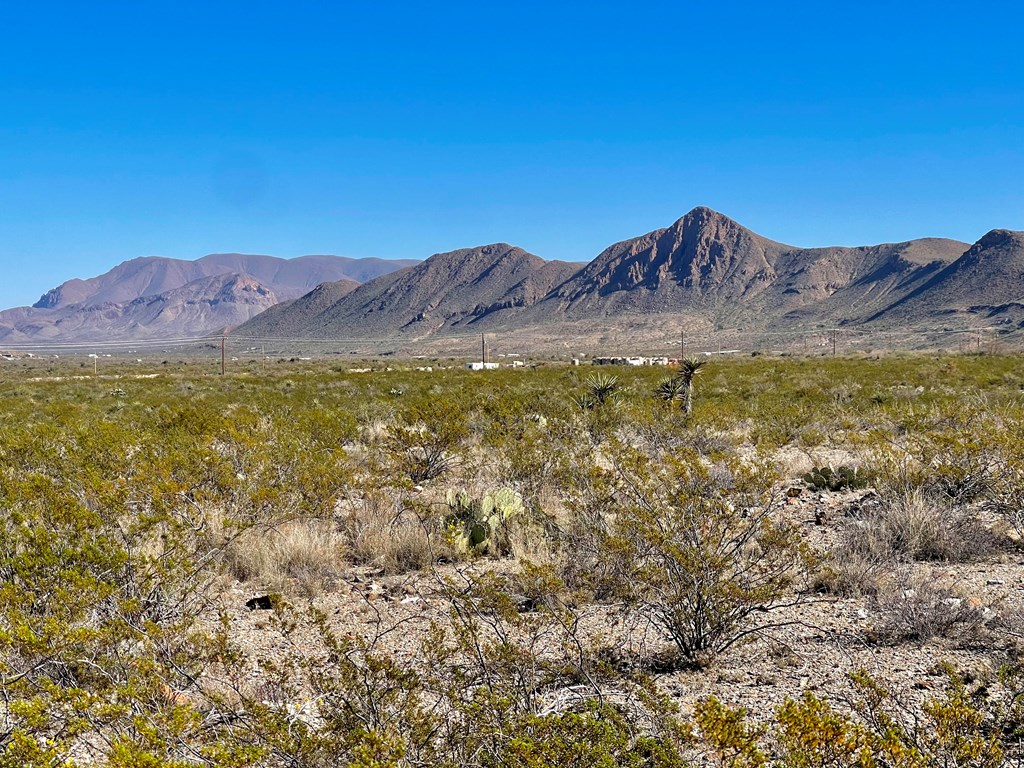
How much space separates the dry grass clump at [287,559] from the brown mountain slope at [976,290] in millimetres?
116923

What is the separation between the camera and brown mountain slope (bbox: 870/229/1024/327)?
108644 millimetres

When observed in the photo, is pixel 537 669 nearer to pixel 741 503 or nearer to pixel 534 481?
pixel 741 503

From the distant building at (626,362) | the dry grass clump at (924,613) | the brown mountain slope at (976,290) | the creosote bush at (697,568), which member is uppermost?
the brown mountain slope at (976,290)

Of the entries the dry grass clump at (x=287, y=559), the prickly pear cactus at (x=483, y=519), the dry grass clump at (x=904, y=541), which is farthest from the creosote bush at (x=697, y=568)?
the dry grass clump at (x=287, y=559)

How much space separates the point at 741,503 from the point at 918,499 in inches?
91.1

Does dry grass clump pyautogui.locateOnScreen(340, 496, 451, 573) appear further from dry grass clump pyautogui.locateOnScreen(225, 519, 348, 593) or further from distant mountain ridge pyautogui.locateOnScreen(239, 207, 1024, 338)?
distant mountain ridge pyautogui.locateOnScreen(239, 207, 1024, 338)

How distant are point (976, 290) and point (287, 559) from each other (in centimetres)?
13951

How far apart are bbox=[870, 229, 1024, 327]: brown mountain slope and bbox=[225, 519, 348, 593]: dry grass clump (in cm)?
11692

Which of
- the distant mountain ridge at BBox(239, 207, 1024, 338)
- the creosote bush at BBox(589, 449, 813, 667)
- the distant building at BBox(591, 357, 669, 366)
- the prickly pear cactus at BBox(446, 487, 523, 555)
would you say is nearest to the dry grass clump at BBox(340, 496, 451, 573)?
→ the prickly pear cactus at BBox(446, 487, 523, 555)

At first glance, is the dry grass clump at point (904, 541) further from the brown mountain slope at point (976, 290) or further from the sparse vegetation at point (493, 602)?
the brown mountain slope at point (976, 290)

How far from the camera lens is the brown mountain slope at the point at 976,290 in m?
109

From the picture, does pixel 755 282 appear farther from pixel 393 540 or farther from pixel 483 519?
pixel 393 540

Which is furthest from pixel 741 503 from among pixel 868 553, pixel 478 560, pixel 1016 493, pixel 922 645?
pixel 1016 493

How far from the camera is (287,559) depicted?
6852 mm
